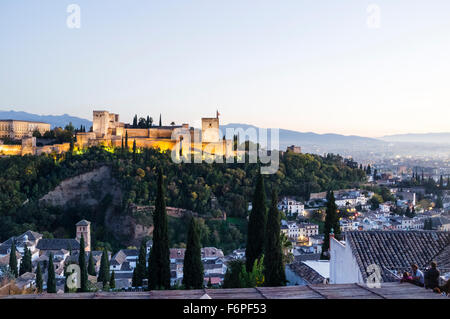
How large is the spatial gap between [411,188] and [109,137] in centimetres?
3522

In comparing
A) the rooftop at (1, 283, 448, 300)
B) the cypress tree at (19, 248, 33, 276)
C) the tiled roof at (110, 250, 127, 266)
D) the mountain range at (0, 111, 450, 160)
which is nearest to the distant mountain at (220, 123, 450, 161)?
the mountain range at (0, 111, 450, 160)

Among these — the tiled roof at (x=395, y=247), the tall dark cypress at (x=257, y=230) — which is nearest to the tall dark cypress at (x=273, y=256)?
the tall dark cypress at (x=257, y=230)

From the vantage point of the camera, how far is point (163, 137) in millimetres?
46875

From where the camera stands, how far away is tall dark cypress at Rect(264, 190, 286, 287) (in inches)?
454

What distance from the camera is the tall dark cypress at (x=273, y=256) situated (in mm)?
11539

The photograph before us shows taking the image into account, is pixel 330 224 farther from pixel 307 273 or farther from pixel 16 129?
pixel 16 129

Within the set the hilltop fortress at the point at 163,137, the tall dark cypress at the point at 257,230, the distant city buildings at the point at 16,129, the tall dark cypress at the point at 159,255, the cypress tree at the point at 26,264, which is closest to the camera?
the tall dark cypress at the point at 159,255

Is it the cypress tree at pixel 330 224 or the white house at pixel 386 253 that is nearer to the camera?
the white house at pixel 386 253

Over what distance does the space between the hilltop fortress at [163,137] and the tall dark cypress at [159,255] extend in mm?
29425

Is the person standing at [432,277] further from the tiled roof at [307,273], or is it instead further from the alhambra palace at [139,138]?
the alhambra palace at [139,138]

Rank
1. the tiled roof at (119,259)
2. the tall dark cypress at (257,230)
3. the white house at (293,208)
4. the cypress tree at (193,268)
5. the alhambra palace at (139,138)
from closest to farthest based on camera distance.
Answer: the tall dark cypress at (257,230), the cypress tree at (193,268), the tiled roof at (119,259), the white house at (293,208), the alhambra palace at (139,138)

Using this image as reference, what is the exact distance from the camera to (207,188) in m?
37.4
